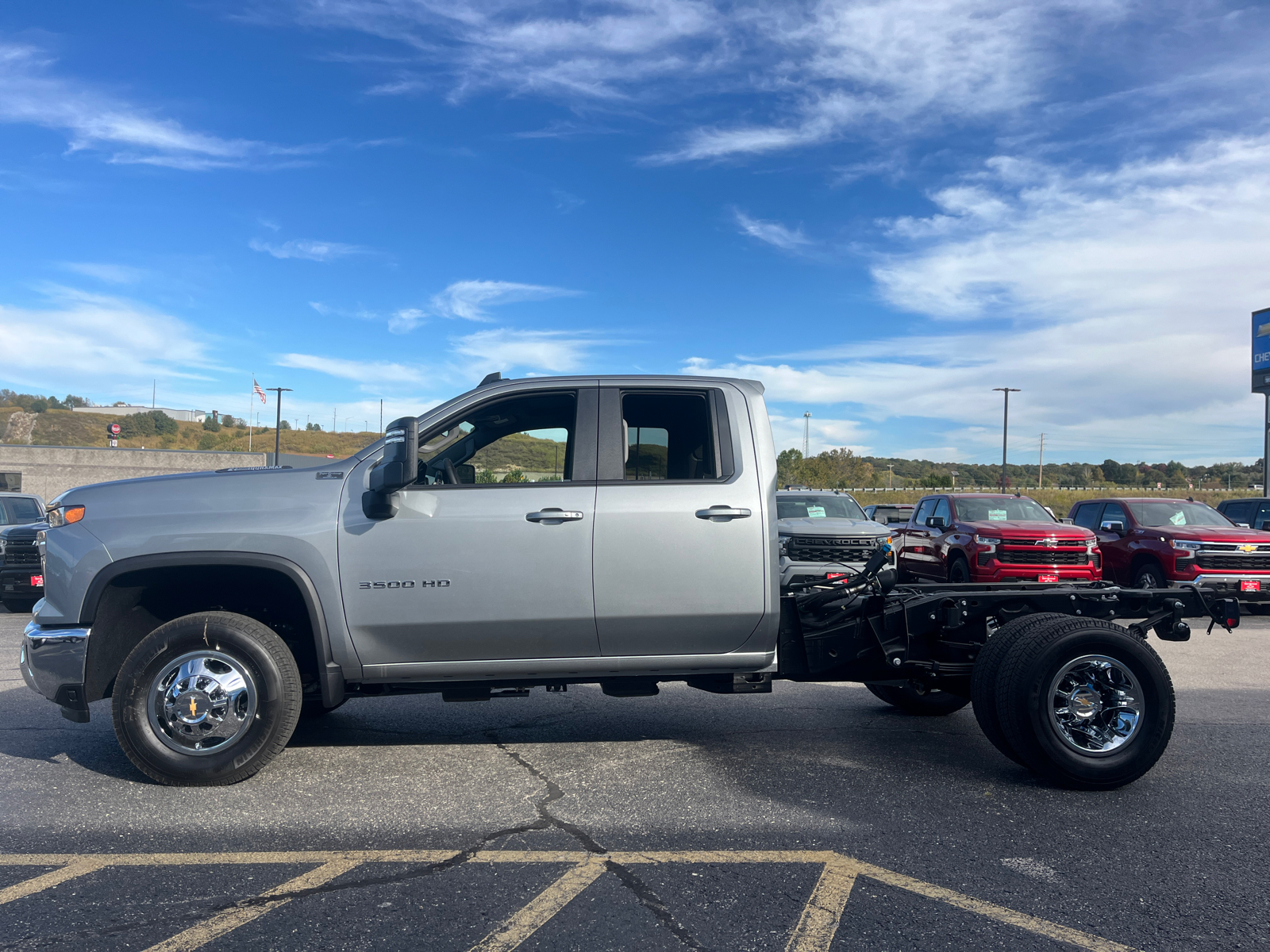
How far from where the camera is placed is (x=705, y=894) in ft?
11.0

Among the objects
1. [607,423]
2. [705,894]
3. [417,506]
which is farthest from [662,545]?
[705,894]

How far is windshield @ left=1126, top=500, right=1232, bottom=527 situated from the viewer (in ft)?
48.5

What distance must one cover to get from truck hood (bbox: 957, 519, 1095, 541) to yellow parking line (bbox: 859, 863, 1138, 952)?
1111 cm

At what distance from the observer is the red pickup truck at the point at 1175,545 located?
13289mm

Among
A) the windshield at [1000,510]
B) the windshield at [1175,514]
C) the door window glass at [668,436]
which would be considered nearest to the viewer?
the door window glass at [668,436]

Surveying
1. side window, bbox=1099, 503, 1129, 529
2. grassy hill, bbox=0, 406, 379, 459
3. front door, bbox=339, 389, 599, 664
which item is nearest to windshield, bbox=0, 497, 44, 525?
front door, bbox=339, 389, 599, 664

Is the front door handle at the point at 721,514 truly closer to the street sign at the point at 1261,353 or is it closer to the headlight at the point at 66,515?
the headlight at the point at 66,515

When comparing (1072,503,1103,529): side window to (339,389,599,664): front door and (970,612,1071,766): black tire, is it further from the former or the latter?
(339,389,599,664): front door

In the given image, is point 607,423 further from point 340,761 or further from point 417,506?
point 340,761

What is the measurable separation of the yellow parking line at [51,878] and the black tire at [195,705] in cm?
88

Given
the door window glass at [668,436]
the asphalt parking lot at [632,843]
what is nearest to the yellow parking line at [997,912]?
the asphalt parking lot at [632,843]

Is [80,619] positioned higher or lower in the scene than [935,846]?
higher

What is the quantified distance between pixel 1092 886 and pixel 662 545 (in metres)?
2.40

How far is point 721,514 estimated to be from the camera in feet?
15.6
